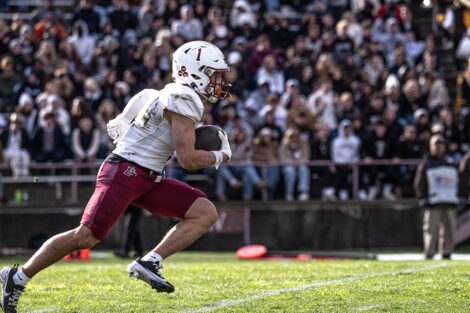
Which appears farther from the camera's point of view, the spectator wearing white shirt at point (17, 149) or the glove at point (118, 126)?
the spectator wearing white shirt at point (17, 149)

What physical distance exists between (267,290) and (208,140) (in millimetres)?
1493

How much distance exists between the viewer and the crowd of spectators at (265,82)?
49.8ft

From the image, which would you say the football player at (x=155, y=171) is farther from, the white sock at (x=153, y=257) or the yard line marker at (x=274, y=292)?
the yard line marker at (x=274, y=292)

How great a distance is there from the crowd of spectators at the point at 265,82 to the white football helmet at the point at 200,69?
27.9 ft

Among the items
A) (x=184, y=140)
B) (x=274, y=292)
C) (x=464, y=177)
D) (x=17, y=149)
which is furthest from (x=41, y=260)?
(x=17, y=149)

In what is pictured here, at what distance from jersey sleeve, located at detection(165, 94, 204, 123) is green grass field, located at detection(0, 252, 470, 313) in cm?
128

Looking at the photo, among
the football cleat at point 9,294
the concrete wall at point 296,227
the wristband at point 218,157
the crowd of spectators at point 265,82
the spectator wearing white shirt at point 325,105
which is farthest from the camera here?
the spectator wearing white shirt at point 325,105

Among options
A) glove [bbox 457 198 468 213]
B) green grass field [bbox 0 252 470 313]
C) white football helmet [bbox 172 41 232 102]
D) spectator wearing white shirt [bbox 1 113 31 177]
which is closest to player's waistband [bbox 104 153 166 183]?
white football helmet [bbox 172 41 232 102]

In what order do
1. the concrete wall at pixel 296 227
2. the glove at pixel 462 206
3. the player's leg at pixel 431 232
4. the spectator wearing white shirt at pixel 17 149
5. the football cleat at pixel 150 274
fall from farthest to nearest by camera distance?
1. the concrete wall at pixel 296 227
2. the spectator wearing white shirt at pixel 17 149
3. the glove at pixel 462 206
4. the player's leg at pixel 431 232
5. the football cleat at pixel 150 274

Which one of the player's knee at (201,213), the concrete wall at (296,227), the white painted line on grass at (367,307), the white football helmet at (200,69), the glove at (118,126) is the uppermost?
the white football helmet at (200,69)

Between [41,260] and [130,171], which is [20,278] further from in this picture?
[130,171]

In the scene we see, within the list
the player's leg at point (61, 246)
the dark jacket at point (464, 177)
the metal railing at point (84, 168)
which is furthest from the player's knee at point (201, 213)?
the metal railing at point (84, 168)

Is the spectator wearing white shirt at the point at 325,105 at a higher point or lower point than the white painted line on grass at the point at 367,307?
higher

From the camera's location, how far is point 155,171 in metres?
6.18
